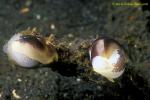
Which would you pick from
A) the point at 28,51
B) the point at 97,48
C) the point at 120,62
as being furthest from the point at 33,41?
the point at 120,62

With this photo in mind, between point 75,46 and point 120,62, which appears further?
point 75,46

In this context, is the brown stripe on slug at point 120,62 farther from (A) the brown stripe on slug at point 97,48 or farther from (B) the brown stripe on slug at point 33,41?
(B) the brown stripe on slug at point 33,41

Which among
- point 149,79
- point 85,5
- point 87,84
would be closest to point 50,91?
point 87,84

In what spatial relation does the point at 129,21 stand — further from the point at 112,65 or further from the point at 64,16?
the point at 112,65

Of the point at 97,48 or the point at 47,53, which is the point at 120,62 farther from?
the point at 47,53

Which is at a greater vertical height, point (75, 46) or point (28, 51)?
point (75, 46)

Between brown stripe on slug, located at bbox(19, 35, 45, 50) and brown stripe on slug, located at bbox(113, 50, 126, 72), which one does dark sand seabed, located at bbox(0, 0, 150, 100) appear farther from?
brown stripe on slug, located at bbox(113, 50, 126, 72)

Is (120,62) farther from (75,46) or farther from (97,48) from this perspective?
(75,46)
